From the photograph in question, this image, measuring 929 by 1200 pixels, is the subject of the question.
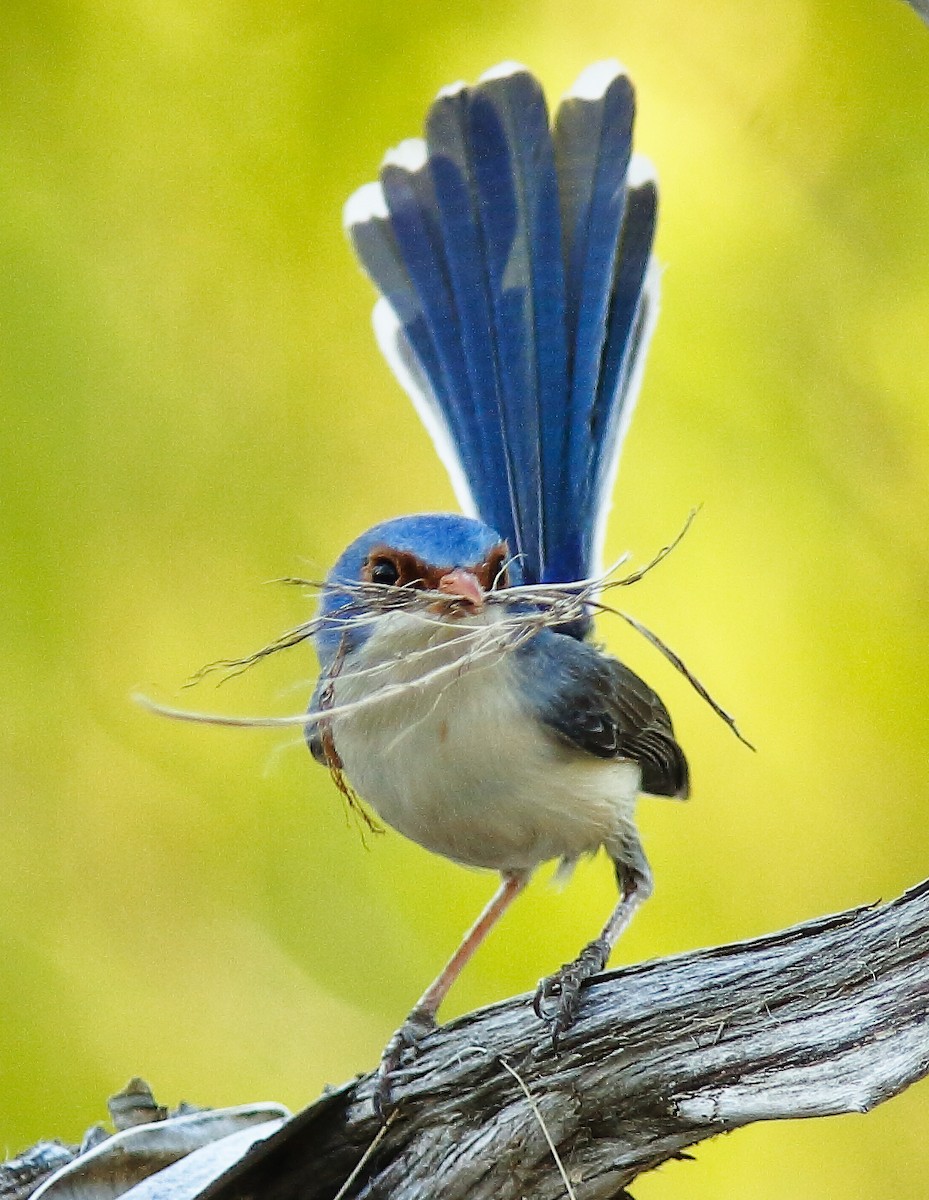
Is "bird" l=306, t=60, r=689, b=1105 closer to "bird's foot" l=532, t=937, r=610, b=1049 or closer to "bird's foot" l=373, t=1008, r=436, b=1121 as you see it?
"bird's foot" l=373, t=1008, r=436, b=1121

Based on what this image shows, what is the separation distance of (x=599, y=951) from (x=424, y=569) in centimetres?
67

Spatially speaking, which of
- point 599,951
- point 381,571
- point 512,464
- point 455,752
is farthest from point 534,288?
point 599,951

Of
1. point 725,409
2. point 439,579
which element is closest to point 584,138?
point 725,409

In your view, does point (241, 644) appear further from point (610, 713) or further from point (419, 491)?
point (610, 713)

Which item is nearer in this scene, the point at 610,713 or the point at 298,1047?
the point at 610,713

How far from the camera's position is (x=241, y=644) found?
3.26 m

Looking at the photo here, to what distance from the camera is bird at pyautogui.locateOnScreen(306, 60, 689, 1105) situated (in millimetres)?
2373

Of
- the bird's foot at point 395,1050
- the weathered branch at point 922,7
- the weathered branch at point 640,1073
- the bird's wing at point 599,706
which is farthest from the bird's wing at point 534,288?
the weathered branch at point 922,7

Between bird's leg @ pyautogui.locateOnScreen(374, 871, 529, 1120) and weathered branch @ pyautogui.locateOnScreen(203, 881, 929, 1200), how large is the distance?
32mm

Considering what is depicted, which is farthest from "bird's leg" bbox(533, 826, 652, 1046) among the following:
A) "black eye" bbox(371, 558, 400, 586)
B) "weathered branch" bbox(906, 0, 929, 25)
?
"weathered branch" bbox(906, 0, 929, 25)

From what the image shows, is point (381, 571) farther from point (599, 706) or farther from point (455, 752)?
point (599, 706)

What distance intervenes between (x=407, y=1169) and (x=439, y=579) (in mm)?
811

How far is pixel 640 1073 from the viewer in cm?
198

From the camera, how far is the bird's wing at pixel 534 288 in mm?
2896
